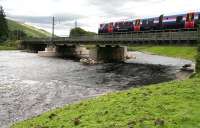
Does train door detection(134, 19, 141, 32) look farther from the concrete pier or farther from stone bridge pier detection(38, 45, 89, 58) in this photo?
stone bridge pier detection(38, 45, 89, 58)

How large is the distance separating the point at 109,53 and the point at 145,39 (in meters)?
32.7

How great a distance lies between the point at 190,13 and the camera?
73.4 m

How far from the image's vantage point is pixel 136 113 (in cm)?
2034

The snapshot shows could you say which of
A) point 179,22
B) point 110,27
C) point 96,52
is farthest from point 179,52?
point 179,22

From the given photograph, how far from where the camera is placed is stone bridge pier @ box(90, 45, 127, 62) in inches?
4262

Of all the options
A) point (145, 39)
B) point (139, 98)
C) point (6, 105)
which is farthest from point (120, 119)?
point (145, 39)

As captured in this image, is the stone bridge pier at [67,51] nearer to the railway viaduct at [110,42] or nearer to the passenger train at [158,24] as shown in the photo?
the railway viaduct at [110,42]

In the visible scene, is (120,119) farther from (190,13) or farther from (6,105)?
(190,13)

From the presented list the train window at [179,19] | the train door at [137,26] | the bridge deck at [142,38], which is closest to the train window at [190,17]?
the train window at [179,19]

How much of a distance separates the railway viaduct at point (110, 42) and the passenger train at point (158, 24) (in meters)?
1.51

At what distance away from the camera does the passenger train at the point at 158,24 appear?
242 ft

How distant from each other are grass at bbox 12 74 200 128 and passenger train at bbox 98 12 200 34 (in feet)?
156

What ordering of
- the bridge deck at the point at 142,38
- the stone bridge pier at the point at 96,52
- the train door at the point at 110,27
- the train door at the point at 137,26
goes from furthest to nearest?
the stone bridge pier at the point at 96,52 < the train door at the point at 110,27 < the train door at the point at 137,26 < the bridge deck at the point at 142,38

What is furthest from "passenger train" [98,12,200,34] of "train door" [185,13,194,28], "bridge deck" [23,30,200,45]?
"bridge deck" [23,30,200,45]
